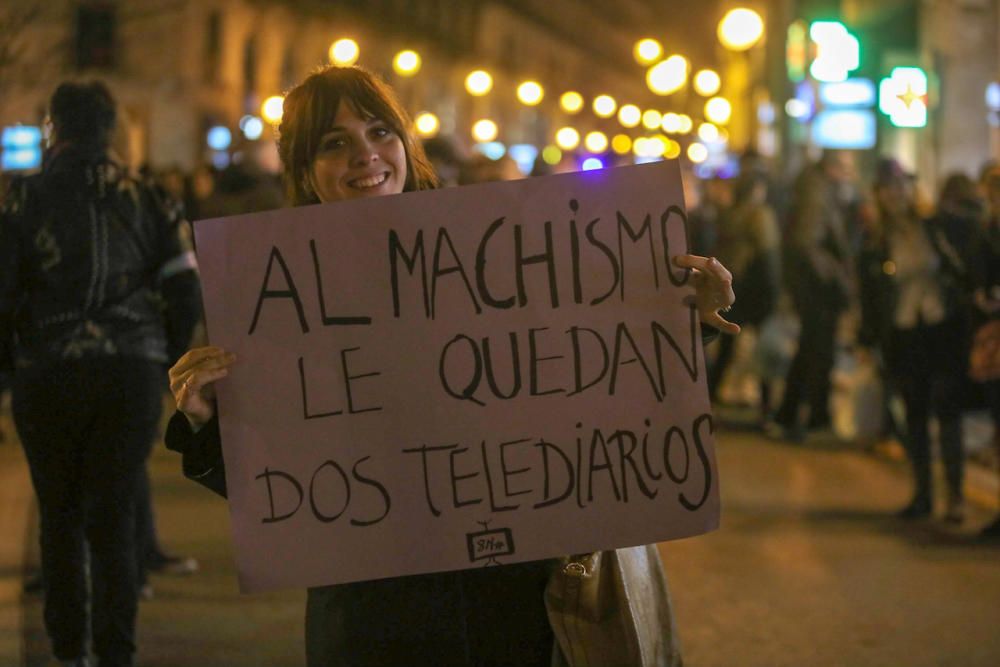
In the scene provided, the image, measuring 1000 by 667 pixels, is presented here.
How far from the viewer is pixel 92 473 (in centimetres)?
424

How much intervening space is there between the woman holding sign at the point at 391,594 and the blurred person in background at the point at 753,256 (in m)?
8.26

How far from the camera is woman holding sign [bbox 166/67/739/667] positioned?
263cm

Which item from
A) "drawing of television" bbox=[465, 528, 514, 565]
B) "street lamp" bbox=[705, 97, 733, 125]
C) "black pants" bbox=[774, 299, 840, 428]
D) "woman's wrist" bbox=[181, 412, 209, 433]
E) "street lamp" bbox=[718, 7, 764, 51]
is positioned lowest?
"black pants" bbox=[774, 299, 840, 428]

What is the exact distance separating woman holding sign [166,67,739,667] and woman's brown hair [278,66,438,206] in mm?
27

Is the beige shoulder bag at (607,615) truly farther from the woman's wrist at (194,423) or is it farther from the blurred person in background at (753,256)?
the blurred person in background at (753,256)

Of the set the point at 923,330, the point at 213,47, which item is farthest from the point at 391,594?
the point at 213,47

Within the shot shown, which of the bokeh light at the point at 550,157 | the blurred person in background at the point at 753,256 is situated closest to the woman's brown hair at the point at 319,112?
the blurred person in background at the point at 753,256

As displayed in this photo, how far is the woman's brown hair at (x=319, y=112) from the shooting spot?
2947 mm

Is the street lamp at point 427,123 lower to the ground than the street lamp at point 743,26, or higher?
higher

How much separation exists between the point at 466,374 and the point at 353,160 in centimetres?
54

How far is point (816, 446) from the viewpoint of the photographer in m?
10.1

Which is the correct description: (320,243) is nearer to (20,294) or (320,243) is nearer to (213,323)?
(213,323)

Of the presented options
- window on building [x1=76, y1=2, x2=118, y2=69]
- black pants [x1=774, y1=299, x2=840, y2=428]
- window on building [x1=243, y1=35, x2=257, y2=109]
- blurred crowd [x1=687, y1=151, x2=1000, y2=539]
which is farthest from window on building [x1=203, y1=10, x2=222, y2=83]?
black pants [x1=774, y1=299, x2=840, y2=428]

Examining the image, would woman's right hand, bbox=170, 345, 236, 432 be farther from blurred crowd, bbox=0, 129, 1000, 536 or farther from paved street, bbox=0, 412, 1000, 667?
paved street, bbox=0, 412, 1000, 667
